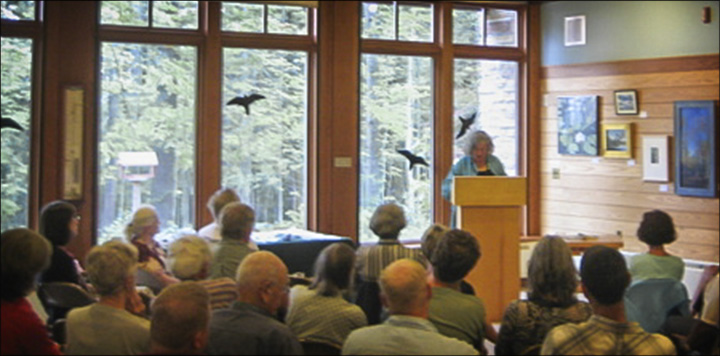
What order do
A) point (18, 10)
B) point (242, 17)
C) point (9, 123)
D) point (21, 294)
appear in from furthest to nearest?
point (242, 17) < point (18, 10) < point (9, 123) < point (21, 294)

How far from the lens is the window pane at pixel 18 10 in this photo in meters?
7.67

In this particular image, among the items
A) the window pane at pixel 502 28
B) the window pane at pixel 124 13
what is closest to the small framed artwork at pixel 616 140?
the window pane at pixel 502 28

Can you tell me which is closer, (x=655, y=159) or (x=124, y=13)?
(x=124, y=13)

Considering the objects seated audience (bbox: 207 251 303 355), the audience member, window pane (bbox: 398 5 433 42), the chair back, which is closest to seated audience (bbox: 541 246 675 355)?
seated audience (bbox: 207 251 303 355)

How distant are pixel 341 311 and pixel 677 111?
228 inches

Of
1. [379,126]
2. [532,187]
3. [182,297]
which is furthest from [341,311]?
[532,187]

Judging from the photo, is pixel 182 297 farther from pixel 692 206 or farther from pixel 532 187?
pixel 532 187

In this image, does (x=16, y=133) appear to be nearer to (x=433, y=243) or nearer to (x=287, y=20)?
(x=287, y=20)

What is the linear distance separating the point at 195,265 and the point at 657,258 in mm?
2663

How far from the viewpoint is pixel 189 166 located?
27.6 feet

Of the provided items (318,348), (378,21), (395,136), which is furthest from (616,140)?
(318,348)

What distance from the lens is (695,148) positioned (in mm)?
7957

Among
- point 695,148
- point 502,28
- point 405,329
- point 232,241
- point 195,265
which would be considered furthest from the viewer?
point 502,28

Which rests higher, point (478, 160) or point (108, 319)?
point (478, 160)
